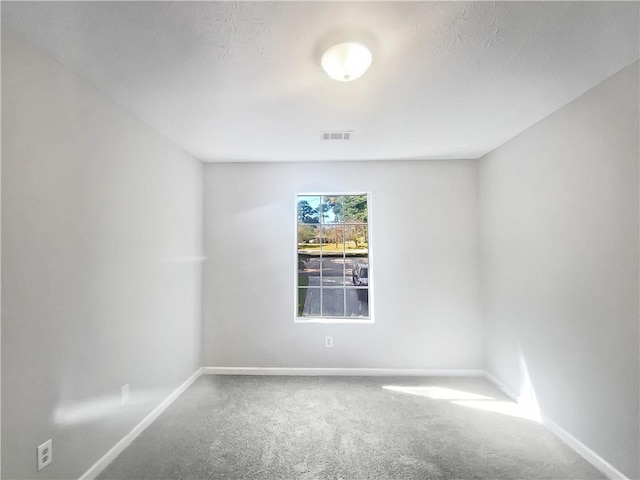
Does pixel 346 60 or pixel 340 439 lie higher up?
pixel 346 60

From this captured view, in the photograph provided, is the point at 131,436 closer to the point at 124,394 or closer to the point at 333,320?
the point at 124,394

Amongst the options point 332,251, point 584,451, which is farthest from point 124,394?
point 584,451

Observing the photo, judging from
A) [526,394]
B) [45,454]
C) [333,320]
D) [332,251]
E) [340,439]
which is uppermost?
[332,251]

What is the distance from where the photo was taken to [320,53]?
4.99 feet

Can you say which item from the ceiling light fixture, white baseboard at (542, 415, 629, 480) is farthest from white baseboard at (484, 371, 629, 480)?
the ceiling light fixture

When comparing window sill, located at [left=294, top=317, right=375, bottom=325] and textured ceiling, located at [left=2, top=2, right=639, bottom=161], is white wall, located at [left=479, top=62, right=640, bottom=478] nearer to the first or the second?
textured ceiling, located at [left=2, top=2, right=639, bottom=161]

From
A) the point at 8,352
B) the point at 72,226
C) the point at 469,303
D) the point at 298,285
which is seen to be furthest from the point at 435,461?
the point at 72,226

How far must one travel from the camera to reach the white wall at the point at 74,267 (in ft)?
4.52

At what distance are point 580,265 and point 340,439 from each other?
2.05 metres

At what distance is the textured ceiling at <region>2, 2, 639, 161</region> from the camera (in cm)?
128

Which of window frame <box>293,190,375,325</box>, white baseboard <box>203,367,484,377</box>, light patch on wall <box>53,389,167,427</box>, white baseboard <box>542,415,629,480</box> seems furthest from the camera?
window frame <box>293,190,375,325</box>

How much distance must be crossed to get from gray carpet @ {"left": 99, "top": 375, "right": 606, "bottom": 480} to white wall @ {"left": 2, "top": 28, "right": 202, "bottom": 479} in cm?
39

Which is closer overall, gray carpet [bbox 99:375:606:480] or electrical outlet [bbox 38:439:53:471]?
electrical outlet [bbox 38:439:53:471]

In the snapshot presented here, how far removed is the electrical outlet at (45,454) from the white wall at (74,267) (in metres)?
0.03
